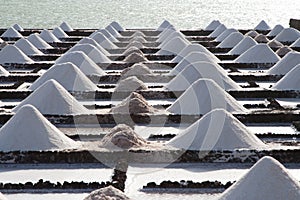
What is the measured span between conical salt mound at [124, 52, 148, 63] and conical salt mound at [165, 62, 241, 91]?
107 inches

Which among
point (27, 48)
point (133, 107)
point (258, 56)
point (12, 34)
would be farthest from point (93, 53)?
point (12, 34)

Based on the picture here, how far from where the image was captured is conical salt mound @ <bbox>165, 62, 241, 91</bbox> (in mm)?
10898

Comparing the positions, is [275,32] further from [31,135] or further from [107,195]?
[107,195]

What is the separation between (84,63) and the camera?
12.6 metres

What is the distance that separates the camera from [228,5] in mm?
69375

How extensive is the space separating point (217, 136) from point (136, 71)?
5.08 m

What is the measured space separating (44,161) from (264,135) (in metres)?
2.72

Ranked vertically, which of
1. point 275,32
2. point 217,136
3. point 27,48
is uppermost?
point 275,32

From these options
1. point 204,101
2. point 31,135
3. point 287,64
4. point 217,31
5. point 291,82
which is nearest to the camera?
point 31,135

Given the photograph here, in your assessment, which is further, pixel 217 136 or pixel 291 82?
pixel 291 82

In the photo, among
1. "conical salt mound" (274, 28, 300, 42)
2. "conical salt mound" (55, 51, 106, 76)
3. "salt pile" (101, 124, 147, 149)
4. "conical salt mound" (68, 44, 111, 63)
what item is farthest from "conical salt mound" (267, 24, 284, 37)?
"salt pile" (101, 124, 147, 149)

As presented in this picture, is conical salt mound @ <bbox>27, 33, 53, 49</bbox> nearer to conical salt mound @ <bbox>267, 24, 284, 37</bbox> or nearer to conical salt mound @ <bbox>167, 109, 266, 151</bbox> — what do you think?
conical salt mound @ <bbox>267, 24, 284, 37</bbox>

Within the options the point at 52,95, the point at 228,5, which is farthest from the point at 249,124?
the point at 228,5

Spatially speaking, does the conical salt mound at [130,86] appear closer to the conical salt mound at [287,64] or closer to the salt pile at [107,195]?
the conical salt mound at [287,64]
